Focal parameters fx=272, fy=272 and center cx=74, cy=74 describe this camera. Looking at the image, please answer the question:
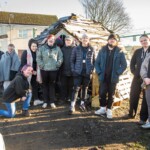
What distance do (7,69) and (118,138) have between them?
13.2 feet

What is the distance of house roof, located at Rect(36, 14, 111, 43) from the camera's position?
892cm

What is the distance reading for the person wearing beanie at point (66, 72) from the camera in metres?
7.29

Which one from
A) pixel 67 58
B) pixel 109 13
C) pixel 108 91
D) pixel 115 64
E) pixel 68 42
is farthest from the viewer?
pixel 109 13

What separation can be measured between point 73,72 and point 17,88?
1.54 m

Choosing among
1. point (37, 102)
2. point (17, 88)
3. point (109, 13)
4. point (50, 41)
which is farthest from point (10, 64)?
point (109, 13)

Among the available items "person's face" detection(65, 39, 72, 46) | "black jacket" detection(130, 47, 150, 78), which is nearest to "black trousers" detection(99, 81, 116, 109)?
"black jacket" detection(130, 47, 150, 78)

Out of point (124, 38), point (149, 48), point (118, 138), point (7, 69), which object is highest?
point (124, 38)

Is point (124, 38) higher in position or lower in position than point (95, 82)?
higher

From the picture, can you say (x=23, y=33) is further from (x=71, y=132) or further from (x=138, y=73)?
(x=71, y=132)

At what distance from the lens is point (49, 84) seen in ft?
23.9

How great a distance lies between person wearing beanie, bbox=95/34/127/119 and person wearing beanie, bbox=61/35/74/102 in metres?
1.06

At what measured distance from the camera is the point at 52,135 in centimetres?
555

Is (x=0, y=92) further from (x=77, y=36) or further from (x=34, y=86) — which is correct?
(x=77, y=36)

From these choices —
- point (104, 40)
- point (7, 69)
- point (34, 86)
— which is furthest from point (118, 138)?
point (104, 40)
